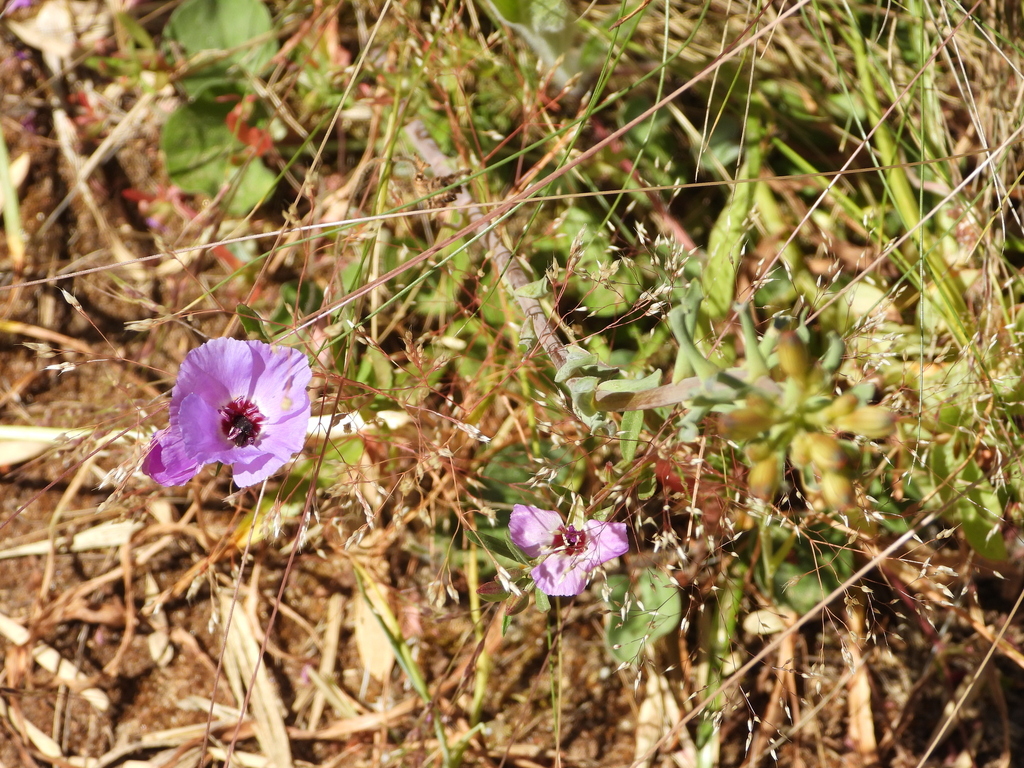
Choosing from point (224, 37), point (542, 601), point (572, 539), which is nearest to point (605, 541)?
point (572, 539)

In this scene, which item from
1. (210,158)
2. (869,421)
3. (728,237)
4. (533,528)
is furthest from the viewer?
(210,158)

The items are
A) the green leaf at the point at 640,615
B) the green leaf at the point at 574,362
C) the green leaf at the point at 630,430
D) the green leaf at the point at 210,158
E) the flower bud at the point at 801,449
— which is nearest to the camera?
the flower bud at the point at 801,449

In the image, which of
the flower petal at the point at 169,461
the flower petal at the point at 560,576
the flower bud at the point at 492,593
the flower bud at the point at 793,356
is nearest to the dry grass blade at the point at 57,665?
the flower petal at the point at 169,461

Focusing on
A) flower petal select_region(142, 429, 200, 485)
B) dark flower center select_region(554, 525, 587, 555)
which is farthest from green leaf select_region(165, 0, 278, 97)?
dark flower center select_region(554, 525, 587, 555)

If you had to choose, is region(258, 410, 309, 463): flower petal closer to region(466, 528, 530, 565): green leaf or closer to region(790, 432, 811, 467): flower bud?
region(466, 528, 530, 565): green leaf

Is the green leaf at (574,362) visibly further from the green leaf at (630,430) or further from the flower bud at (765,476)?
the flower bud at (765,476)

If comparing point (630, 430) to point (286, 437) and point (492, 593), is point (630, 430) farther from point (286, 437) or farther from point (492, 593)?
point (286, 437)
